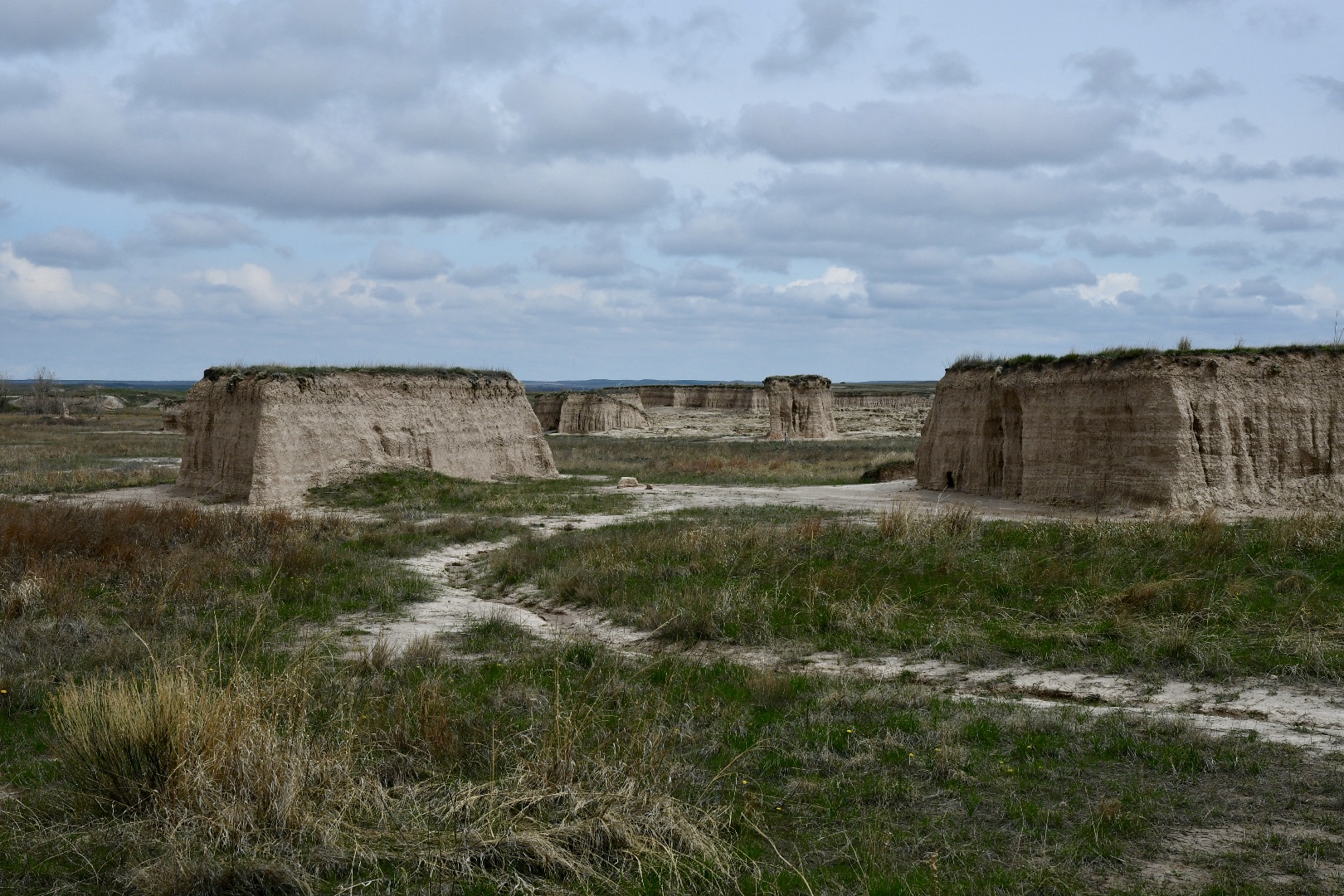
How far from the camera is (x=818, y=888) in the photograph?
5.04 metres

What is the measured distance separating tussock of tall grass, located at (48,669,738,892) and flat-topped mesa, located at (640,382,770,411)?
275ft

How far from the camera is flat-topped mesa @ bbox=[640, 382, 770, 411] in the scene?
90.8 metres

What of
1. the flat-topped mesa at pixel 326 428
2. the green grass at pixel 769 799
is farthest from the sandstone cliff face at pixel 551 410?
the green grass at pixel 769 799

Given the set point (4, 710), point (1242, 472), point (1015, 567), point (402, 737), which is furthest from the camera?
point (1242, 472)

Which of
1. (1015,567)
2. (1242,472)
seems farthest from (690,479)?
(1015,567)

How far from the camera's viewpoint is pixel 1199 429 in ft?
63.9

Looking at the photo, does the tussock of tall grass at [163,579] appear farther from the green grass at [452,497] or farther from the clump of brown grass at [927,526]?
the clump of brown grass at [927,526]

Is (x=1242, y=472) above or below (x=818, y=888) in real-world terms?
above

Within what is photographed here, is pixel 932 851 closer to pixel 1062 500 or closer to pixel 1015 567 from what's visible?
pixel 1015 567

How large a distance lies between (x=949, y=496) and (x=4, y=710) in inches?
820

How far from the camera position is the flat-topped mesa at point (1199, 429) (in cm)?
1923

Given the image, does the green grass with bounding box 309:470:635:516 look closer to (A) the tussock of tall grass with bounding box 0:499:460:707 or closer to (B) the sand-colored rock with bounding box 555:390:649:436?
(A) the tussock of tall grass with bounding box 0:499:460:707

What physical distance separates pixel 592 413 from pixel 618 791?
217ft

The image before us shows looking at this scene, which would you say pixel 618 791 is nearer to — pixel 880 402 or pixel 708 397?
pixel 708 397
